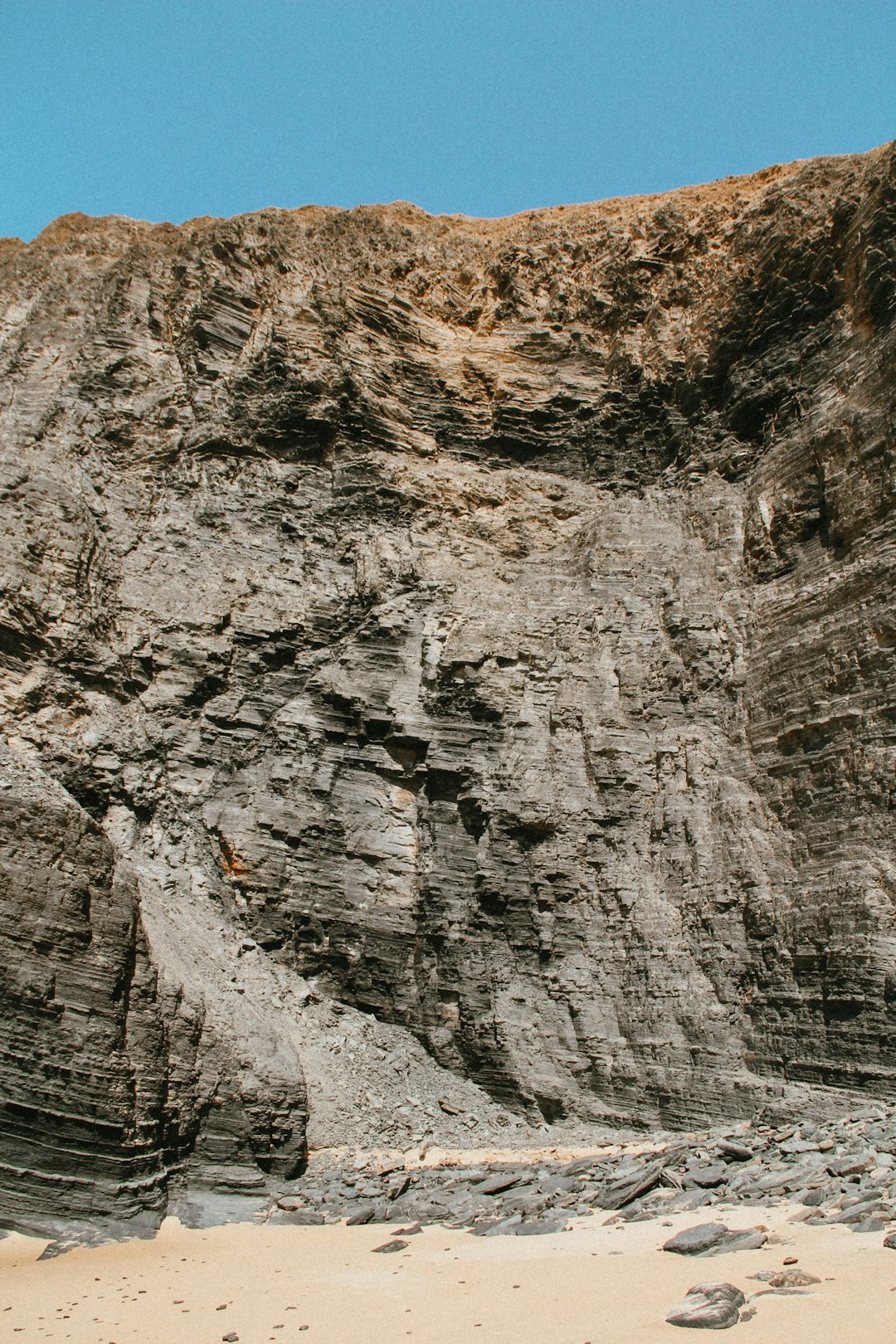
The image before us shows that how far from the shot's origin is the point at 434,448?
20359 mm

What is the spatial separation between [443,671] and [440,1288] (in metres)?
10.8

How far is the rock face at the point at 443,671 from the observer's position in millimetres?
11117

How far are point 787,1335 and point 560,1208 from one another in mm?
4512

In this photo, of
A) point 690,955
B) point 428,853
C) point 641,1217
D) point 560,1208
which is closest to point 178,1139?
point 560,1208

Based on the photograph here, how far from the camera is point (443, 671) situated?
54.1 ft

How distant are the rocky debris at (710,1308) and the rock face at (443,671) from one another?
246 inches

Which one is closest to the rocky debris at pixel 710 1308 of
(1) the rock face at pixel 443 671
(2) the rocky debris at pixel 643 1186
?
(2) the rocky debris at pixel 643 1186

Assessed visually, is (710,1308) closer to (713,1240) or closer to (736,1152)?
(713,1240)

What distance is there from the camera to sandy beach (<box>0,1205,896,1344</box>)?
16.9 feet

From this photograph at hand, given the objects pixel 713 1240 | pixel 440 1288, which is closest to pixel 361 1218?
pixel 440 1288

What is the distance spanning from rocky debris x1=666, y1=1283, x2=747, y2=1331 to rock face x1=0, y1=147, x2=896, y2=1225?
6241mm

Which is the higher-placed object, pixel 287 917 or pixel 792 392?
pixel 792 392

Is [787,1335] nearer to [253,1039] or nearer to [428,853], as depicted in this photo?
[253,1039]

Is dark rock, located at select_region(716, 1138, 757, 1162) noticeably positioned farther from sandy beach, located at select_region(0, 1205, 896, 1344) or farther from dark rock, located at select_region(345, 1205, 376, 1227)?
dark rock, located at select_region(345, 1205, 376, 1227)
